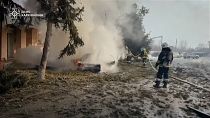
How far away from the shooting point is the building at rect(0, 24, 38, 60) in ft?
64.0

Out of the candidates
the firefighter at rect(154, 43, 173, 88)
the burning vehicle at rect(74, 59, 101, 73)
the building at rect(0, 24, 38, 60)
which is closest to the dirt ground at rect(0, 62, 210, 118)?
the firefighter at rect(154, 43, 173, 88)

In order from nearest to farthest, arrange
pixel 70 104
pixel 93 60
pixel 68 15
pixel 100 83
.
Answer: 1. pixel 70 104
2. pixel 68 15
3. pixel 100 83
4. pixel 93 60

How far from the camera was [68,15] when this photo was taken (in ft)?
41.9

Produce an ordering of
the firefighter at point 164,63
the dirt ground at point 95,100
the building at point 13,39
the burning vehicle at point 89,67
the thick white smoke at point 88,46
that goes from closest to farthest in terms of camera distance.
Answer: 1. the dirt ground at point 95,100
2. the firefighter at point 164,63
3. the burning vehicle at point 89,67
4. the thick white smoke at point 88,46
5. the building at point 13,39

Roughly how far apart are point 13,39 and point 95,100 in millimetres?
14062

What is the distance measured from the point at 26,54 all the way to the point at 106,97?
38.4ft

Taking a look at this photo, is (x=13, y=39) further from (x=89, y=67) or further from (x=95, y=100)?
(x=95, y=100)

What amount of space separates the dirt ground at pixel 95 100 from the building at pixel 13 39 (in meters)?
6.94

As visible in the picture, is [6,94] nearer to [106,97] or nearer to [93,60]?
[106,97]

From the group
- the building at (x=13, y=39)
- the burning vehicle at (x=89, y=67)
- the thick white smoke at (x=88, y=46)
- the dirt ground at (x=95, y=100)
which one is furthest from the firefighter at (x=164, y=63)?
the building at (x=13, y=39)

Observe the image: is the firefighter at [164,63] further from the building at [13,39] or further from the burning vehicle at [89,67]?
the building at [13,39]

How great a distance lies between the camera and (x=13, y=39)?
22.4 m

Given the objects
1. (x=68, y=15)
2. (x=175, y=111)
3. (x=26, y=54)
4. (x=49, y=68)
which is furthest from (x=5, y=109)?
(x=26, y=54)

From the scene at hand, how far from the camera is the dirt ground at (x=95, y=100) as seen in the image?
27.1ft
